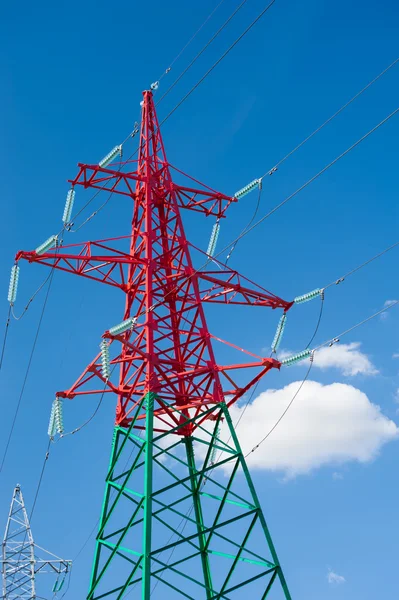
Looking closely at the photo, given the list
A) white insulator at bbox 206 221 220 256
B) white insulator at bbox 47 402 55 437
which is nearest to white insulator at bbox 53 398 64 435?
white insulator at bbox 47 402 55 437

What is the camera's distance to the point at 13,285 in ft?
110

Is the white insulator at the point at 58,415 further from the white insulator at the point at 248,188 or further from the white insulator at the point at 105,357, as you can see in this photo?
the white insulator at the point at 248,188

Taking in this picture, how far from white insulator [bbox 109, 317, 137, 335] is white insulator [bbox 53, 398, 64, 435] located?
4.56 meters

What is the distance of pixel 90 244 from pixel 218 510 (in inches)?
445

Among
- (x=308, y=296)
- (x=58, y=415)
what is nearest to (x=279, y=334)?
(x=308, y=296)

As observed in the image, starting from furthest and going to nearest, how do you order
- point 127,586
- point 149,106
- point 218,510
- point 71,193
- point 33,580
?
1. point 33,580
2. point 149,106
3. point 71,193
4. point 218,510
5. point 127,586

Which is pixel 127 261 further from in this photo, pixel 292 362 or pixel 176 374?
pixel 292 362

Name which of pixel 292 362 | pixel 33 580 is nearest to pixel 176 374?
pixel 292 362

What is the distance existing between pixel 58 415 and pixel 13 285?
5691 mm

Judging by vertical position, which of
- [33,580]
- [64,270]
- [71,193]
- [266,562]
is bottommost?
[266,562]

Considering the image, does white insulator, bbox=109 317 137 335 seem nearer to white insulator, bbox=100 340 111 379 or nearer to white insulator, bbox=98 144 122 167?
white insulator, bbox=100 340 111 379

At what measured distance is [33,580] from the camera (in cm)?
4641

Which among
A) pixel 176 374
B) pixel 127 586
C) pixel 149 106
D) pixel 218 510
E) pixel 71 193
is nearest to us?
pixel 127 586

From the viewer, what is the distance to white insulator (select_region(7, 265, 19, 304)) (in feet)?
108
